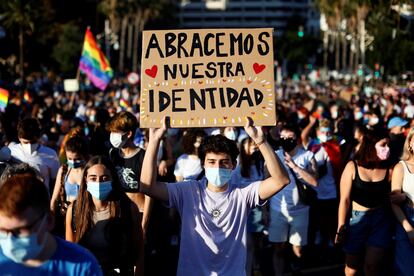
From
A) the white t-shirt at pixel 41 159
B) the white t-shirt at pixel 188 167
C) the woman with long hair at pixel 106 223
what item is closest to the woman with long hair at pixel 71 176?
the white t-shirt at pixel 41 159

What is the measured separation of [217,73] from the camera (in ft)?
14.6

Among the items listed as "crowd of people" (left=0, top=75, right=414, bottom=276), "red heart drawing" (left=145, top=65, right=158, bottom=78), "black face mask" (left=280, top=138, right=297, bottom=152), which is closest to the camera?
"crowd of people" (left=0, top=75, right=414, bottom=276)

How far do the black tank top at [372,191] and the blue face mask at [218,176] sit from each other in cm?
181

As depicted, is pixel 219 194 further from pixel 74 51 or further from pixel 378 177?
pixel 74 51

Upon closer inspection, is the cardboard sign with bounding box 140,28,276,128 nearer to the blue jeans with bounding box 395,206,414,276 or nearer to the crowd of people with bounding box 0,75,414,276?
the crowd of people with bounding box 0,75,414,276

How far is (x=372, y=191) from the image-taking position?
18.9ft

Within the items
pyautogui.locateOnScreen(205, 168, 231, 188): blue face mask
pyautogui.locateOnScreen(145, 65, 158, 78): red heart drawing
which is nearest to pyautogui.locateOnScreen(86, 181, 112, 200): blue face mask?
pyautogui.locateOnScreen(205, 168, 231, 188): blue face mask

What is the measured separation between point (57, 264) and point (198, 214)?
1.60m

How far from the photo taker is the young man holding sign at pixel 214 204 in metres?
4.26

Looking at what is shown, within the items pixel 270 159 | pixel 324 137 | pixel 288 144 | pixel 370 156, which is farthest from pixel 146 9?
pixel 270 159

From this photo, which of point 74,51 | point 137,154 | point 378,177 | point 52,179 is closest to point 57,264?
point 137,154

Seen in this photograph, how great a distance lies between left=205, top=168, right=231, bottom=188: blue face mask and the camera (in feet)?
14.2

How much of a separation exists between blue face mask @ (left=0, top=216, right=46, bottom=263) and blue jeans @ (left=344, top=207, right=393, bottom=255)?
360 cm

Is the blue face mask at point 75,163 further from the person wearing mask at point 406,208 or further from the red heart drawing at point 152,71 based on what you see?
the person wearing mask at point 406,208
